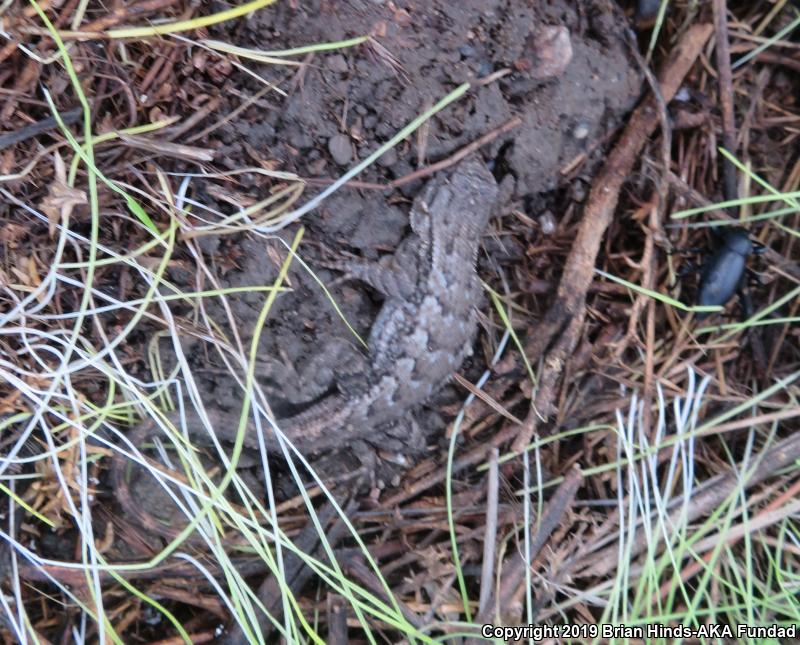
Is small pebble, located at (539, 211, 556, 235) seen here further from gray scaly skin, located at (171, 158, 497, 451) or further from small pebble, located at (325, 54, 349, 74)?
small pebble, located at (325, 54, 349, 74)

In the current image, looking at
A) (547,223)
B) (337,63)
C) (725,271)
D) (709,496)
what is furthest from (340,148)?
(709,496)

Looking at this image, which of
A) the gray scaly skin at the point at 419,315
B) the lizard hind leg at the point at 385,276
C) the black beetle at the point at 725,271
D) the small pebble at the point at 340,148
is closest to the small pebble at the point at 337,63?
the small pebble at the point at 340,148

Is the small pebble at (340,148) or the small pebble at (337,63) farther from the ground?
the small pebble at (337,63)

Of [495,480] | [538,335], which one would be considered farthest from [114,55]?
[495,480]

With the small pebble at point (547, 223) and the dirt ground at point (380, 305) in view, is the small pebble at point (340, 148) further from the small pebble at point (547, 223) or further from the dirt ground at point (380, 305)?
the small pebble at point (547, 223)

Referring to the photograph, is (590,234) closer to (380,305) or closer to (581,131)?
(581,131)
